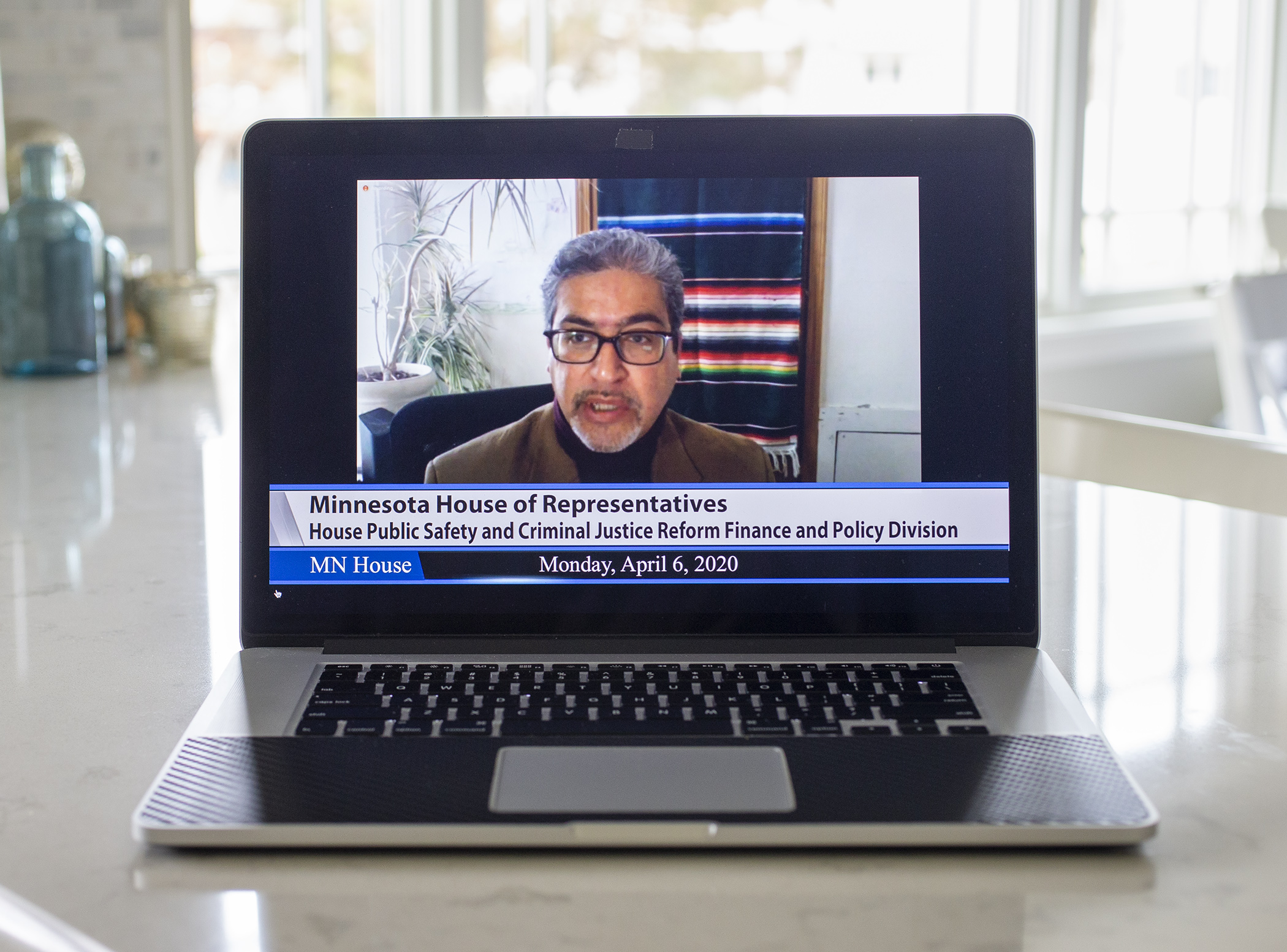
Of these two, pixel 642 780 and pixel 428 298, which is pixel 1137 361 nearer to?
pixel 428 298

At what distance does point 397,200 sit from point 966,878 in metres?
0.44

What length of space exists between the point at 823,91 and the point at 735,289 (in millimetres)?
2787

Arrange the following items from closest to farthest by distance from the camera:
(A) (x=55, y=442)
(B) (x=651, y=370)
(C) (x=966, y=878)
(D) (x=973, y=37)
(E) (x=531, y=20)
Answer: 1. (C) (x=966, y=878)
2. (B) (x=651, y=370)
3. (A) (x=55, y=442)
4. (E) (x=531, y=20)
5. (D) (x=973, y=37)

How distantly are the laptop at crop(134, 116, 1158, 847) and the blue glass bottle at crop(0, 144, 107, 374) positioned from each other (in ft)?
3.58

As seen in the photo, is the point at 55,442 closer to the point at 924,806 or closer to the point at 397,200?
the point at 397,200

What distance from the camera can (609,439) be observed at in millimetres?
667

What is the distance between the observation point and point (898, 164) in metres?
0.67

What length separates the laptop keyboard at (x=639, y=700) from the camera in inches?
21.5

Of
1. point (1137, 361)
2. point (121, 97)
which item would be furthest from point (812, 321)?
point (1137, 361)

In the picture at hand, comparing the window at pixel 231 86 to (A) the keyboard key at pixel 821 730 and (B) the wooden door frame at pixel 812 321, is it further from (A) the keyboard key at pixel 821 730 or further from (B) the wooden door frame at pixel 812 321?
(A) the keyboard key at pixel 821 730

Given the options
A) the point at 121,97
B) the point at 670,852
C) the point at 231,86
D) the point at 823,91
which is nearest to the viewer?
the point at 670,852

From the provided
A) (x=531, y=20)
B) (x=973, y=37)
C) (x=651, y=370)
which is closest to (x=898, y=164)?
(x=651, y=370)

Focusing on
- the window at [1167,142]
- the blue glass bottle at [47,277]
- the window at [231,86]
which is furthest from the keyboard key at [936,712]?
the window at [1167,142]

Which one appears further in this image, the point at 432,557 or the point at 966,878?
the point at 432,557
